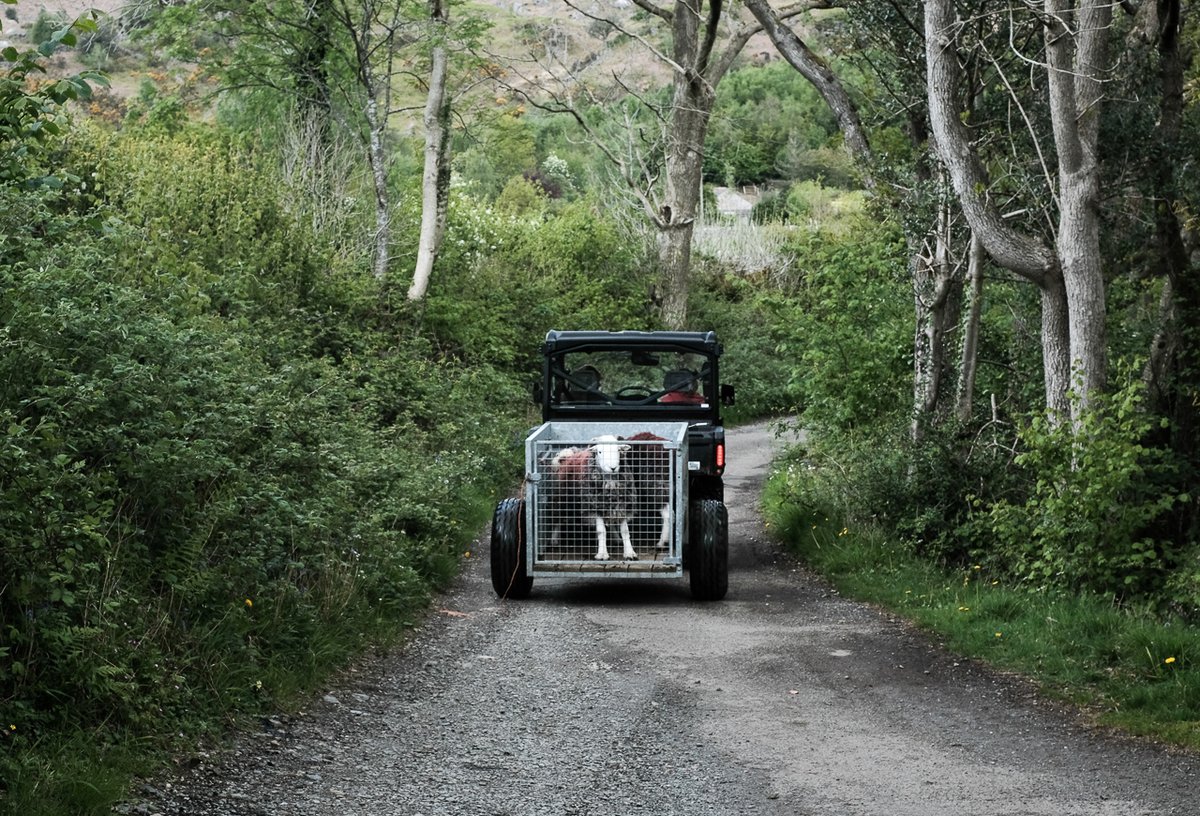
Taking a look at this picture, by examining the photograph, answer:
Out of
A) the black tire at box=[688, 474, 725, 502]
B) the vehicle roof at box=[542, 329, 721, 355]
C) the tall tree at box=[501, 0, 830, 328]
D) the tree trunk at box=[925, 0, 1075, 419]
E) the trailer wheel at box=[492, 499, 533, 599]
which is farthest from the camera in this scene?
the tall tree at box=[501, 0, 830, 328]

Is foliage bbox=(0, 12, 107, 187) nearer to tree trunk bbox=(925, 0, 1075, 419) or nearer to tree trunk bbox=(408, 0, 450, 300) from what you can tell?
tree trunk bbox=(925, 0, 1075, 419)

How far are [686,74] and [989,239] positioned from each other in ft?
53.7

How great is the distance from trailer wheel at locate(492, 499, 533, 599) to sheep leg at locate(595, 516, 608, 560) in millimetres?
724

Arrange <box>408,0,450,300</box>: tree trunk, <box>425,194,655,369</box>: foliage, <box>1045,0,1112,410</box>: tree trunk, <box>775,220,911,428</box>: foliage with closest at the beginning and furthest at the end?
1. <box>1045,0,1112,410</box>: tree trunk
2. <box>775,220,911,428</box>: foliage
3. <box>408,0,450,300</box>: tree trunk
4. <box>425,194,655,369</box>: foliage

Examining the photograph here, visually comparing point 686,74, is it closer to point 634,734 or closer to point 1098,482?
point 1098,482

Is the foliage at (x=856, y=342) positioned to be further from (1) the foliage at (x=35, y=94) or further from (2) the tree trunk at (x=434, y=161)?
(1) the foliage at (x=35, y=94)

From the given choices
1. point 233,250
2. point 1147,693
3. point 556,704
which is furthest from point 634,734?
point 233,250

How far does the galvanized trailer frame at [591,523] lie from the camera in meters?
12.1

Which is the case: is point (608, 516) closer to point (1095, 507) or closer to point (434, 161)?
point (1095, 507)

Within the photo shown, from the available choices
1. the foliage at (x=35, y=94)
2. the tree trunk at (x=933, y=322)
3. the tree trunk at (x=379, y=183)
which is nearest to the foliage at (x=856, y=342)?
the tree trunk at (x=933, y=322)

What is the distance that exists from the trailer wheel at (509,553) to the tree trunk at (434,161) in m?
13.6

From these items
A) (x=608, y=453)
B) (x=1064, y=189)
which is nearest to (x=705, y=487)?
(x=608, y=453)

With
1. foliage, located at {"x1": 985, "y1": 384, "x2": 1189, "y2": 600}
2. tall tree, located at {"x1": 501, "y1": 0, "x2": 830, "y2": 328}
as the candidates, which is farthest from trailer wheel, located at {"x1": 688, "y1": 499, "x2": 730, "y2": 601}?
tall tree, located at {"x1": 501, "y1": 0, "x2": 830, "y2": 328}

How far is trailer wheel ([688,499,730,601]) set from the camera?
40.2ft
